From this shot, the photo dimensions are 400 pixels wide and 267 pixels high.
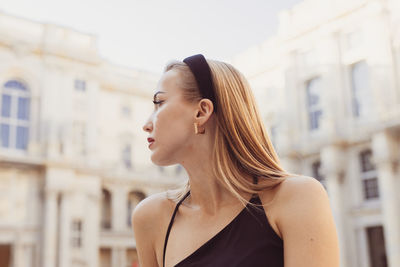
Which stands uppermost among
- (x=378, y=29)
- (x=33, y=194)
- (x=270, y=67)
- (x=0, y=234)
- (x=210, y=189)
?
(x=270, y=67)

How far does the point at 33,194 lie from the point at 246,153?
24643mm

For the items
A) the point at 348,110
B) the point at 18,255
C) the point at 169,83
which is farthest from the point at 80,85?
the point at 169,83

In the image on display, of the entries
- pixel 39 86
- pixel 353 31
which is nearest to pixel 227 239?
pixel 353 31

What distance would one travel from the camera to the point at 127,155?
31.3m

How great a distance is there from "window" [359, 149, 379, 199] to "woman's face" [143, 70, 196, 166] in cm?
2093

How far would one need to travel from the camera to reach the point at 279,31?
84.8 ft

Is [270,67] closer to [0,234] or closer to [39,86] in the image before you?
[39,86]

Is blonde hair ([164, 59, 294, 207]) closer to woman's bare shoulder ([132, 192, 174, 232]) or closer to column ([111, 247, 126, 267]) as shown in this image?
woman's bare shoulder ([132, 192, 174, 232])

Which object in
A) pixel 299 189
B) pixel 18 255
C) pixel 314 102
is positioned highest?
pixel 314 102

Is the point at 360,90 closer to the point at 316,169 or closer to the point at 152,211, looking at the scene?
the point at 316,169

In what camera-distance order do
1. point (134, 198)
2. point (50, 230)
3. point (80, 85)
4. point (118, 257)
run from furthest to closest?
point (134, 198), point (118, 257), point (80, 85), point (50, 230)

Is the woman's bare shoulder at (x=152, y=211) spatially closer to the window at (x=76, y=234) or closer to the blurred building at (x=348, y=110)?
the blurred building at (x=348, y=110)

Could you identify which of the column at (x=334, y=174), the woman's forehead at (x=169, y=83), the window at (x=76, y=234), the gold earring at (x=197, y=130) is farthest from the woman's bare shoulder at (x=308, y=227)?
the window at (x=76, y=234)

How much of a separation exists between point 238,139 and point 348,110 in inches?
853
